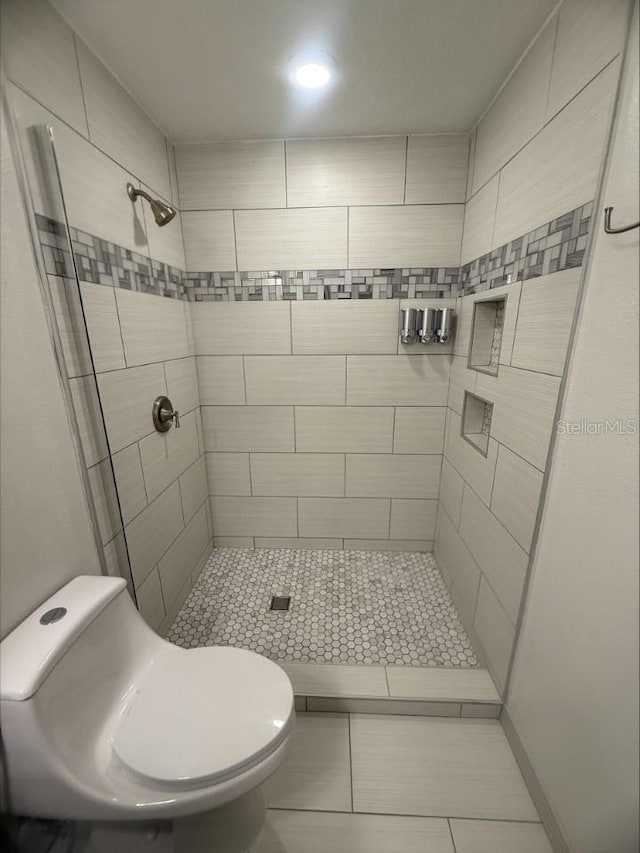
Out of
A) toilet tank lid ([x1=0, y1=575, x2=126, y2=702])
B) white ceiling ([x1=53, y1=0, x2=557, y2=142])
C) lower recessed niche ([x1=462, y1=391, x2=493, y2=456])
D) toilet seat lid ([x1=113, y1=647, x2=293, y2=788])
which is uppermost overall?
white ceiling ([x1=53, y1=0, x2=557, y2=142])

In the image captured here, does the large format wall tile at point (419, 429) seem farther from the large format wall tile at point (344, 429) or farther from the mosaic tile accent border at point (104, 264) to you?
the mosaic tile accent border at point (104, 264)

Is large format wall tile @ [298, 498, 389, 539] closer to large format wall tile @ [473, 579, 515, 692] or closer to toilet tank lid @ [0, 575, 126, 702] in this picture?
large format wall tile @ [473, 579, 515, 692]

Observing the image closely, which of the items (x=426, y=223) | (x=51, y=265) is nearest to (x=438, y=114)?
(x=426, y=223)

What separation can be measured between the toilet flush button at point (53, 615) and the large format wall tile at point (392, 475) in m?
1.42

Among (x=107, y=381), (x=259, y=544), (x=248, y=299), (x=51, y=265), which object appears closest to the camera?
(x=51, y=265)

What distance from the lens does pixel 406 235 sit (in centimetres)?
167

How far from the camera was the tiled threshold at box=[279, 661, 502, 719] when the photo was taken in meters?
1.28

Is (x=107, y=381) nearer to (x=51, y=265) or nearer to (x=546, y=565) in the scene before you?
(x=51, y=265)

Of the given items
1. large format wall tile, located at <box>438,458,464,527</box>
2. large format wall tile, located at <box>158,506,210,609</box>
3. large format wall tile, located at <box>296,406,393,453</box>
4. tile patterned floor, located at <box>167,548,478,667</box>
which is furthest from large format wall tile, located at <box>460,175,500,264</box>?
large format wall tile, located at <box>158,506,210,609</box>

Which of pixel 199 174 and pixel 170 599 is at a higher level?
pixel 199 174

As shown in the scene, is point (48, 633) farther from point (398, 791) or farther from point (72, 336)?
point (398, 791)

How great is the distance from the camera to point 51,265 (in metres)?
0.92

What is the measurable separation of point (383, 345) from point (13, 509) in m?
1.58

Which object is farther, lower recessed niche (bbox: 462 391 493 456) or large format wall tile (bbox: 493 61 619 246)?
lower recessed niche (bbox: 462 391 493 456)
